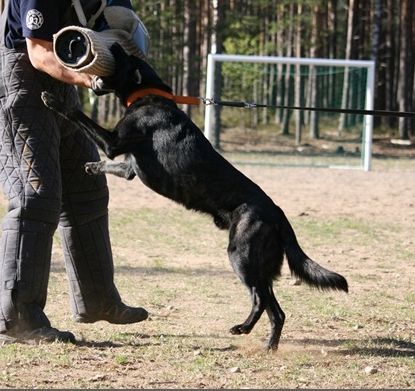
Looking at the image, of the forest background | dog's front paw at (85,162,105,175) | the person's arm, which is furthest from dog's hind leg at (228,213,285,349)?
the forest background

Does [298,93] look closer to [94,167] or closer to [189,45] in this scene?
[189,45]

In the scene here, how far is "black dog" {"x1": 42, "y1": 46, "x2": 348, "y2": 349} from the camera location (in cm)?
541

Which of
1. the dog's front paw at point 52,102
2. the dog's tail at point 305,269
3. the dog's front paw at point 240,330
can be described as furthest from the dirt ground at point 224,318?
the dog's front paw at point 52,102

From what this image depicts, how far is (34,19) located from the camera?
16.9ft

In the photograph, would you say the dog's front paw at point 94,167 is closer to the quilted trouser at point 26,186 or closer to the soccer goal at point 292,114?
the quilted trouser at point 26,186

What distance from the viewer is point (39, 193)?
5.35 metres

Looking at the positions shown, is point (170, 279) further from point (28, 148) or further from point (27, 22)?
point (27, 22)

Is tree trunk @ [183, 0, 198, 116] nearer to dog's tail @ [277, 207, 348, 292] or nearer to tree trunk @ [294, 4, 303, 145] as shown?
tree trunk @ [294, 4, 303, 145]

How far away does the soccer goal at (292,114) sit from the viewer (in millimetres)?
19578

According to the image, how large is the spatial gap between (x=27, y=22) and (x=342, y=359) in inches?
99.5

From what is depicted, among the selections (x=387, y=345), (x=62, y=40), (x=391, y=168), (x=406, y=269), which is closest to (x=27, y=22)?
(x=62, y=40)

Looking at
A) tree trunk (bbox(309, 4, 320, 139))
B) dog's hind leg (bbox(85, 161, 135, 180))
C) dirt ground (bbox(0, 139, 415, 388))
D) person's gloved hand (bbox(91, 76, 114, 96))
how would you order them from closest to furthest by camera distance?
1. dirt ground (bbox(0, 139, 415, 388))
2. person's gloved hand (bbox(91, 76, 114, 96))
3. dog's hind leg (bbox(85, 161, 135, 180))
4. tree trunk (bbox(309, 4, 320, 139))

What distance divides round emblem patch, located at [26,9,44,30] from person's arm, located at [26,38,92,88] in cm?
7

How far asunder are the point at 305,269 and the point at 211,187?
0.70 metres
